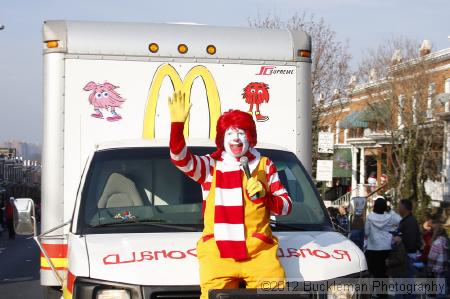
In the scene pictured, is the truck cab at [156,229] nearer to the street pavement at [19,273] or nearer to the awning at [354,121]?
the street pavement at [19,273]

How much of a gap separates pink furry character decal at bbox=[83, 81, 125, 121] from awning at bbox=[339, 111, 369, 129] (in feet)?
87.5

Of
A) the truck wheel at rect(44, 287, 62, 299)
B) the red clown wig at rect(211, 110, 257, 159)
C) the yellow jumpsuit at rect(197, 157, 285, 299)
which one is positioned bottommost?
the truck wheel at rect(44, 287, 62, 299)

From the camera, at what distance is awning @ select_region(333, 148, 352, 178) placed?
40.7 metres

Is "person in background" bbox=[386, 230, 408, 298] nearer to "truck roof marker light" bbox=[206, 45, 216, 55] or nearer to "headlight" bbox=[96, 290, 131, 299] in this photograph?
"truck roof marker light" bbox=[206, 45, 216, 55]

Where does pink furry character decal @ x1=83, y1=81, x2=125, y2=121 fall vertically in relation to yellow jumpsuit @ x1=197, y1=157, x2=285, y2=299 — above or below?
above

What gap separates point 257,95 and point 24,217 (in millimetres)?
2416

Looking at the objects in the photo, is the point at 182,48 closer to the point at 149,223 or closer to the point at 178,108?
the point at 149,223

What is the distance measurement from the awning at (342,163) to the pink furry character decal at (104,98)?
3407 cm

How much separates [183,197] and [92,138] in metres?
1.39

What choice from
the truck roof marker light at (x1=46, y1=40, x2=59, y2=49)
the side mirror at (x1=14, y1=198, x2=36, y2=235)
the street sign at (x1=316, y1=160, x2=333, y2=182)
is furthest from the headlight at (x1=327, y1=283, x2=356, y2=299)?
the street sign at (x1=316, y1=160, x2=333, y2=182)

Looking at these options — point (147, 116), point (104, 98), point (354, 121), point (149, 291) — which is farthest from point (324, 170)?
point (354, 121)

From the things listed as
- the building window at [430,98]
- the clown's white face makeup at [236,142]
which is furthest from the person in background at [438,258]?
the building window at [430,98]

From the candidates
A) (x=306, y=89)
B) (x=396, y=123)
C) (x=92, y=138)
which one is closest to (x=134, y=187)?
(x=92, y=138)

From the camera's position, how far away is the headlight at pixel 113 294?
449cm
